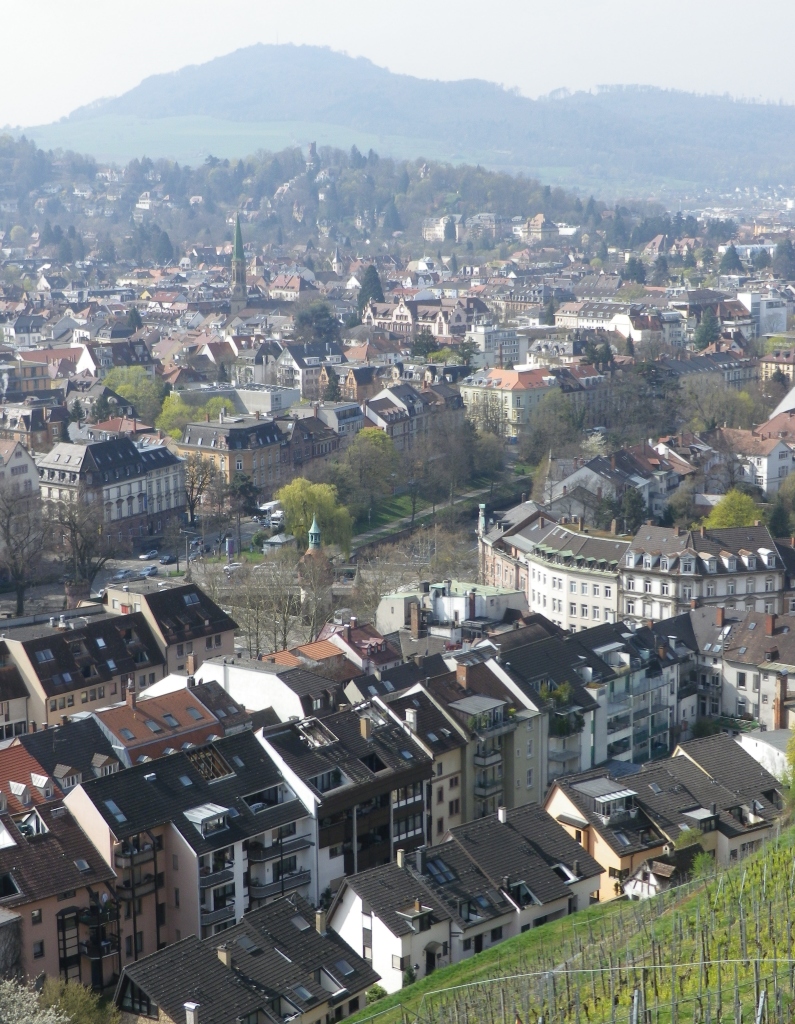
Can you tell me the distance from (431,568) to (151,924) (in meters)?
24.3

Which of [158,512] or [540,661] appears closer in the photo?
[540,661]

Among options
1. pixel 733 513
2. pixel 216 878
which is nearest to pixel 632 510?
pixel 733 513

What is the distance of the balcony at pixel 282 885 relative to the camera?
74.5ft

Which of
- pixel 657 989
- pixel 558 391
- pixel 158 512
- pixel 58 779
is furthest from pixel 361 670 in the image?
pixel 558 391

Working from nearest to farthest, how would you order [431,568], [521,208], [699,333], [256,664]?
1. [256,664]
2. [431,568]
3. [699,333]
4. [521,208]

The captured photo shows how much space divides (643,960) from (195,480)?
120 feet

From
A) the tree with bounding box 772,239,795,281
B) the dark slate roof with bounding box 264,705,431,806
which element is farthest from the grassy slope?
the tree with bounding box 772,239,795,281

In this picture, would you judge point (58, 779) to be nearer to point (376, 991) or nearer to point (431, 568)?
point (376, 991)

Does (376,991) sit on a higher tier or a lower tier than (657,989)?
lower

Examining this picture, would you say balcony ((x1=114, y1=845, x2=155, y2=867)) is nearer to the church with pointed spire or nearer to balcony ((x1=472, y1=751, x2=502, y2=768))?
balcony ((x1=472, y1=751, x2=502, y2=768))

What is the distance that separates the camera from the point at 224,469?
55.8 meters

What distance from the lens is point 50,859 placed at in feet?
69.1

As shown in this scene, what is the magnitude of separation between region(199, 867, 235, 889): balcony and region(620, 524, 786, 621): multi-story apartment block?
18427mm

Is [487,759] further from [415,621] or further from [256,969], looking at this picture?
[256,969]
